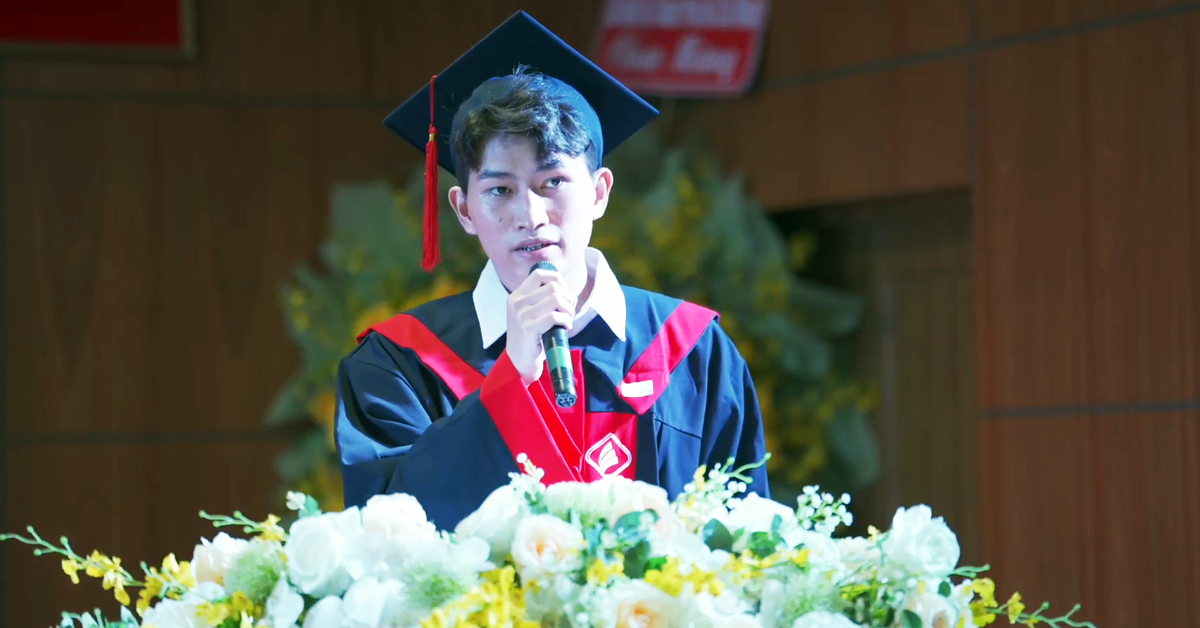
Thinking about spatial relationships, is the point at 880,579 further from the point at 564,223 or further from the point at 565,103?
the point at 565,103

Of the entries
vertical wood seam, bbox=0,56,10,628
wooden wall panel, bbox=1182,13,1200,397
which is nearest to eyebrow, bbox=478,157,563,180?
wooden wall panel, bbox=1182,13,1200,397

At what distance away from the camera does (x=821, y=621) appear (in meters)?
1.17

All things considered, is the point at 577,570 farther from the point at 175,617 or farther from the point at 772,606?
the point at 175,617

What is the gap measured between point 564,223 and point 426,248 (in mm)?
355

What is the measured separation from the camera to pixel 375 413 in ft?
6.09

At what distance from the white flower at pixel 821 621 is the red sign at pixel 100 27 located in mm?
4292

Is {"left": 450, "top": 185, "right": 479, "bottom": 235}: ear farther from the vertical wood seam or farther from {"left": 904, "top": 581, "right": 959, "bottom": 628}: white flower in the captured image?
the vertical wood seam

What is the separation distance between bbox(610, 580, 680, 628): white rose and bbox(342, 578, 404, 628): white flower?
0.17 meters

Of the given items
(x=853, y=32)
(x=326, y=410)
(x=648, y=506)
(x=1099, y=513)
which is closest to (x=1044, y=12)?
(x=853, y=32)

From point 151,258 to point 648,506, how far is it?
413cm

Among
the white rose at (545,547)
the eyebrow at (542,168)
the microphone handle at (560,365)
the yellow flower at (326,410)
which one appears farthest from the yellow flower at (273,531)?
the yellow flower at (326,410)

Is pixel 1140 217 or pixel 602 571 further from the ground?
pixel 1140 217

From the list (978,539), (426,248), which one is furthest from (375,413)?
(978,539)

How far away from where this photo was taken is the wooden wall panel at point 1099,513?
12.9ft
